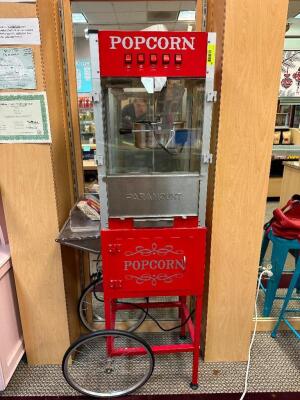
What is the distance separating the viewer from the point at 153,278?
133 cm

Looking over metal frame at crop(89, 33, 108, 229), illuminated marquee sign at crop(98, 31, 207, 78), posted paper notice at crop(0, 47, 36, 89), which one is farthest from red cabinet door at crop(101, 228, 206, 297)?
posted paper notice at crop(0, 47, 36, 89)

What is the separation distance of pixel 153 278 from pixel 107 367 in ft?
2.54

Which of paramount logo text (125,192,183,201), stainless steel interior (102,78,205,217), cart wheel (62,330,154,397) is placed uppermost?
stainless steel interior (102,78,205,217)

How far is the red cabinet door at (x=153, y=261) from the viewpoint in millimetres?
1269

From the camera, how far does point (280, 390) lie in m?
1.52

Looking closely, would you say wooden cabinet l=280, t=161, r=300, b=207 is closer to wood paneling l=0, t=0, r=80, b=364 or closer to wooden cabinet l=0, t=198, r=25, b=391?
wood paneling l=0, t=0, r=80, b=364

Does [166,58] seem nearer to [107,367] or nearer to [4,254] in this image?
[4,254]

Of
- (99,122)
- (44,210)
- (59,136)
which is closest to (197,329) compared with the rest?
(44,210)

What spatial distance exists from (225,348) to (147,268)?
82 cm

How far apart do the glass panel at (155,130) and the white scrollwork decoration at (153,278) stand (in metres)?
0.49

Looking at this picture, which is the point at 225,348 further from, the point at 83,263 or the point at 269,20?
the point at 269,20

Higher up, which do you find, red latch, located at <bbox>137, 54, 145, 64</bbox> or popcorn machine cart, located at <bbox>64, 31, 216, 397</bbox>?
red latch, located at <bbox>137, 54, 145, 64</bbox>

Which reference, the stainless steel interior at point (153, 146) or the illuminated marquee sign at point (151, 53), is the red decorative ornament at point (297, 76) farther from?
the illuminated marquee sign at point (151, 53)

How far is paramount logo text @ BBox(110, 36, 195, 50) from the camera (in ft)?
3.41
